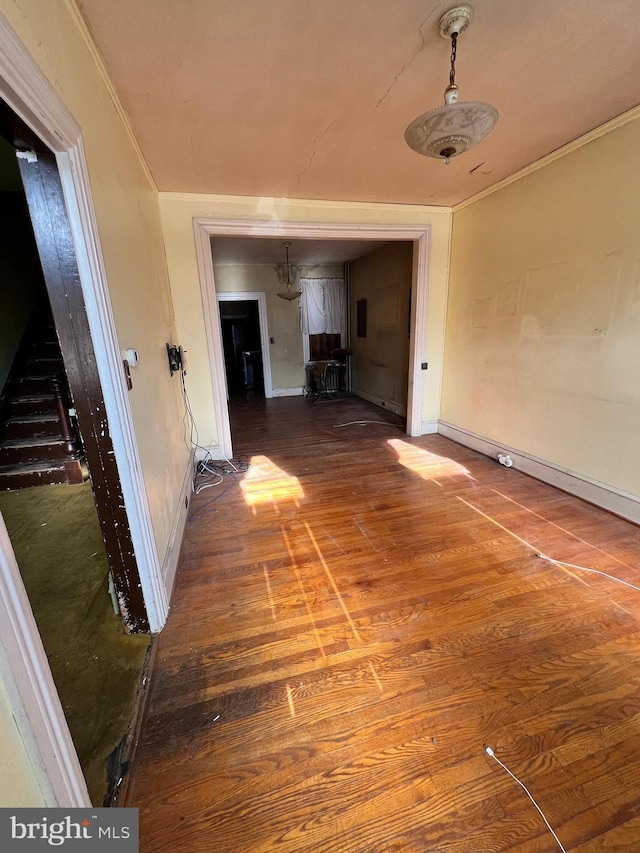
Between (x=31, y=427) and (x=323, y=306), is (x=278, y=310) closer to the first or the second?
(x=323, y=306)

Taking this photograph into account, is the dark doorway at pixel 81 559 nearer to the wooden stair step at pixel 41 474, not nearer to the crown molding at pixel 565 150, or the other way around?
the wooden stair step at pixel 41 474

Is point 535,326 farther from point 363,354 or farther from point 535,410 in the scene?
point 363,354

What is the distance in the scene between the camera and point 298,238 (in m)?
3.54

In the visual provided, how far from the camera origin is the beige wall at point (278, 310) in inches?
255

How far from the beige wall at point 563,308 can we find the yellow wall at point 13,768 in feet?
10.4

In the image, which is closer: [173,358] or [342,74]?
[342,74]

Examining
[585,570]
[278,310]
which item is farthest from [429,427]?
[278,310]

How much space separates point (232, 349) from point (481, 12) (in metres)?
9.49

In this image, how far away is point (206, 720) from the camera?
123cm

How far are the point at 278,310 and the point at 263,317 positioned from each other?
13.7 inches

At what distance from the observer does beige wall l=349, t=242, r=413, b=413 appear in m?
4.92

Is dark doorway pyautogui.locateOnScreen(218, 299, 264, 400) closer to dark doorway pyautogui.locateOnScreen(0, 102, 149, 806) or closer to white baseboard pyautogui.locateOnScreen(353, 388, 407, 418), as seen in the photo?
white baseboard pyautogui.locateOnScreen(353, 388, 407, 418)

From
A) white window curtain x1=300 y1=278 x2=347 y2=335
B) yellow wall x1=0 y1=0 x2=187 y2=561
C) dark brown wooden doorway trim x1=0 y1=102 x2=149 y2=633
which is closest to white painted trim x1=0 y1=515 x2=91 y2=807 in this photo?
dark brown wooden doorway trim x1=0 y1=102 x2=149 y2=633

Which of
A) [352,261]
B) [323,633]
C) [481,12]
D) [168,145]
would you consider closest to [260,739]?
[323,633]
